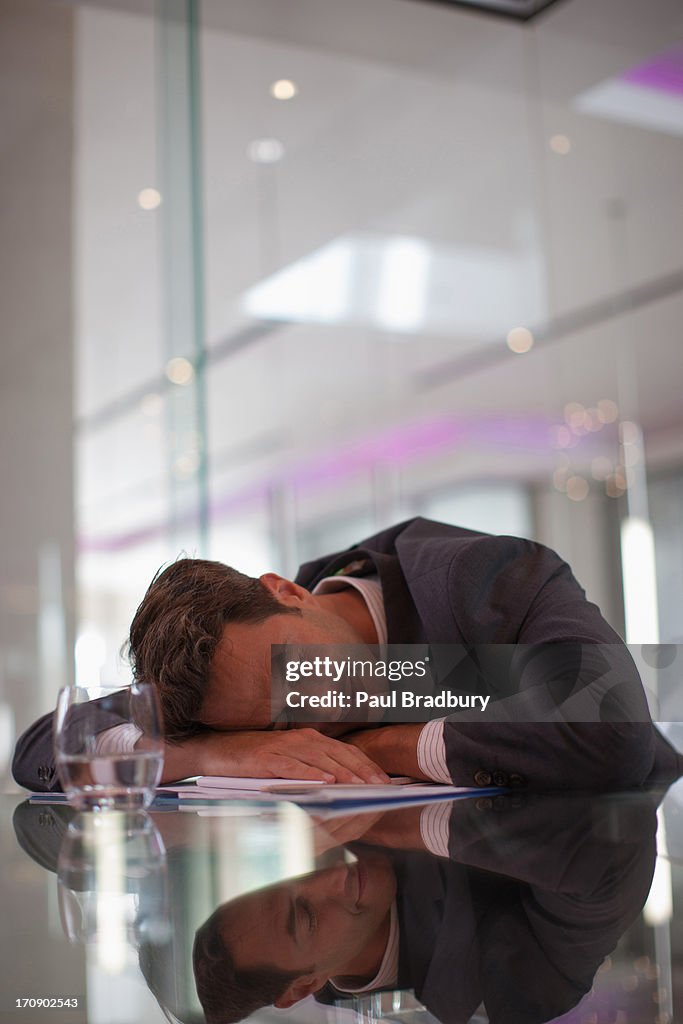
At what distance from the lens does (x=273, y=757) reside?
94cm

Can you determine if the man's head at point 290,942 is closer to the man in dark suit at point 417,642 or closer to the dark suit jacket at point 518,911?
the dark suit jacket at point 518,911

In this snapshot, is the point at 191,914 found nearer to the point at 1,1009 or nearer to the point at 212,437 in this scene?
the point at 1,1009

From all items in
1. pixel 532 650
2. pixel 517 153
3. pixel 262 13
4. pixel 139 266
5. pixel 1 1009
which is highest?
pixel 262 13

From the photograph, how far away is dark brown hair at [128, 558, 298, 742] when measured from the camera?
0.96 m

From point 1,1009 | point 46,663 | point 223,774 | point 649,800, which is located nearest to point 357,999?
point 1,1009

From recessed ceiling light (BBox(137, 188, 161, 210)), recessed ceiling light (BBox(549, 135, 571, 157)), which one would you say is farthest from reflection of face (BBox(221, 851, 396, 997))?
recessed ceiling light (BBox(549, 135, 571, 157))

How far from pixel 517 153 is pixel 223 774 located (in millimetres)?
2438

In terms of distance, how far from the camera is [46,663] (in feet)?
8.86

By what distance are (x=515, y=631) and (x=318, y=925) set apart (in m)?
0.64

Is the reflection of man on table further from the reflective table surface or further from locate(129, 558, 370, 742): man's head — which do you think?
locate(129, 558, 370, 742): man's head

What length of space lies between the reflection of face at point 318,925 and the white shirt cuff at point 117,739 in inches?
8.2

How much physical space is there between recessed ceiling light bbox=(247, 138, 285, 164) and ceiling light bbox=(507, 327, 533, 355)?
0.79m

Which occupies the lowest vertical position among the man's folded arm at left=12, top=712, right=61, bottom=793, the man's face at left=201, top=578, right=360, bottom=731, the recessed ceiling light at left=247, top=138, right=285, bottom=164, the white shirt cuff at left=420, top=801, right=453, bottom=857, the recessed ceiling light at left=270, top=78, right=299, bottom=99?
the white shirt cuff at left=420, top=801, right=453, bottom=857

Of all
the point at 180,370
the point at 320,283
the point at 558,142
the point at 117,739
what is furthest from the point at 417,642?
the point at 558,142
